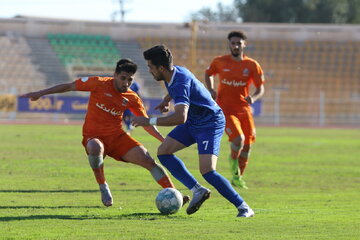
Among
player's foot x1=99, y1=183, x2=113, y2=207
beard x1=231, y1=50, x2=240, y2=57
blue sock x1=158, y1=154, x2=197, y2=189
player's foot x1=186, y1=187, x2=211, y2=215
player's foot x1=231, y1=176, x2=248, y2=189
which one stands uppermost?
beard x1=231, y1=50, x2=240, y2=57

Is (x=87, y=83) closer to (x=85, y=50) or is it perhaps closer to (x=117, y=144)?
(x=117, y=144)

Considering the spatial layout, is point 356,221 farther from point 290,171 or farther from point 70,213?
point 290,171

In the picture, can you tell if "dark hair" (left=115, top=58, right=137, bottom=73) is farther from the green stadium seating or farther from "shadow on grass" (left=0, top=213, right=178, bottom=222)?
the green stadium seating

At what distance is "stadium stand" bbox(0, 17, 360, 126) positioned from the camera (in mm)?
43125

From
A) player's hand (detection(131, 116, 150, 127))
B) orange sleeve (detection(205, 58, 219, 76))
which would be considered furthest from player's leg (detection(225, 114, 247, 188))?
player's hand (detection(131, 116, 150, 127))

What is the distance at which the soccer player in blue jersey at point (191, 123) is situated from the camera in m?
8.18

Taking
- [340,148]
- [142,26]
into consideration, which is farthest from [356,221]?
[142,26]

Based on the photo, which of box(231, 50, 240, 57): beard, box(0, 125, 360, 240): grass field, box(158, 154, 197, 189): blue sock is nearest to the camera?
box(0, 125, 360, 240): grass field

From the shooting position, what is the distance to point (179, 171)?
29.8 ft

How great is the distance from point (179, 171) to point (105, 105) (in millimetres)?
1379

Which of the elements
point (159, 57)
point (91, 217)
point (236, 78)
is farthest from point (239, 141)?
point (159, 57)

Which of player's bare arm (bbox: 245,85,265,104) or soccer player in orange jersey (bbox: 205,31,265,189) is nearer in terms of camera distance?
player's bare arm (bbox: 245,85,265,104)

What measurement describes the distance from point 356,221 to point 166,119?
245 cm

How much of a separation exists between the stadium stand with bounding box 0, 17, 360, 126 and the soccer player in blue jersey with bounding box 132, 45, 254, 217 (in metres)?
32.1
